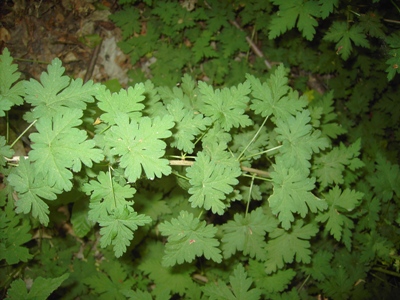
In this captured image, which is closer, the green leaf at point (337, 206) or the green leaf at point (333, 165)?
the green leaf at point (337, 206)

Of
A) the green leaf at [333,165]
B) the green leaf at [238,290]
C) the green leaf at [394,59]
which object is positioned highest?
the green leaf at [394,59]

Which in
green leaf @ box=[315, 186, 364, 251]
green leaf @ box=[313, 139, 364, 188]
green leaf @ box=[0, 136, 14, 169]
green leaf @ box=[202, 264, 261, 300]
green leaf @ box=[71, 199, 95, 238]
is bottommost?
green leaf @ box=[202, 264, 261, 300]

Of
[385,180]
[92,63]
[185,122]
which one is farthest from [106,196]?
[385,180]

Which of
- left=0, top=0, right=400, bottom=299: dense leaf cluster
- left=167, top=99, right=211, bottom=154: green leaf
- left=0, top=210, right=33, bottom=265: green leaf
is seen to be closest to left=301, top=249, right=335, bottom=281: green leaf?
left=0, top=0, right=400, bottom=299: dense leaf cluster

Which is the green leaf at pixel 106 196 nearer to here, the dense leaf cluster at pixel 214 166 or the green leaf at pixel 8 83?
the dense leaf cluster at pixel 214 166

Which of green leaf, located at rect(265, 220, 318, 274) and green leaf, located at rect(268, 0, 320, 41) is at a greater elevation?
green leaf, located at rect(268, 0, 320, 41)

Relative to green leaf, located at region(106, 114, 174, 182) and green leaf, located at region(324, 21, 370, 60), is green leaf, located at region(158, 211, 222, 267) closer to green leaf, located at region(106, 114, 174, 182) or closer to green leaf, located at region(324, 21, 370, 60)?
green leaf, located at region(106, 114, 174, 182)

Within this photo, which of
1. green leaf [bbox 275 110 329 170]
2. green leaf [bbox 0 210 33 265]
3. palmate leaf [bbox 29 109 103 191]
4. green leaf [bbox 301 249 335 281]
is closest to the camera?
palmate leaf [bbox 29 109 103 191]

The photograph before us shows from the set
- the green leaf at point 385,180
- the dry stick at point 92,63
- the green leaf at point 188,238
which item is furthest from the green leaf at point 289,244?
the dry stick at point 92,63
